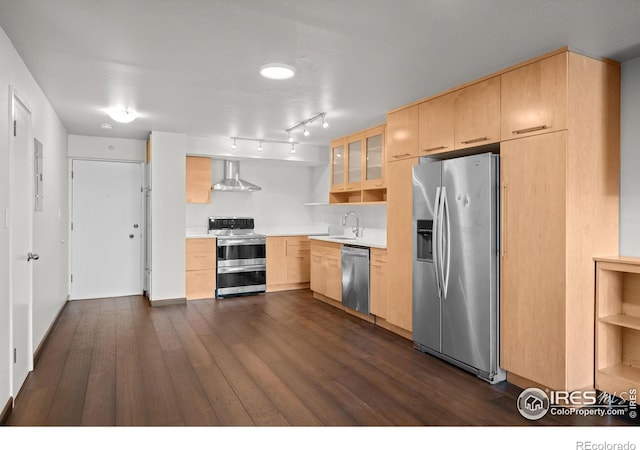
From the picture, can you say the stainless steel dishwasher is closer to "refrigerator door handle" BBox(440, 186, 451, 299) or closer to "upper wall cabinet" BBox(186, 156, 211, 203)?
"refrigerator door handle" BBox(440, 186, 451, 299)

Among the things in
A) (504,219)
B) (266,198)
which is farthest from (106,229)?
(504,219)

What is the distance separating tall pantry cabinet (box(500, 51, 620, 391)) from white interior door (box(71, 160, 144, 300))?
5.20m

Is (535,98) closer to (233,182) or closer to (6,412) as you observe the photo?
(6,412)

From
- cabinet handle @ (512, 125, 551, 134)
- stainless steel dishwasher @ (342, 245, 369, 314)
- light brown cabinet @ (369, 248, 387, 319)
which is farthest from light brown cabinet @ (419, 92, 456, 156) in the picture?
stainless steel dishwasher @ (342, 245, 369, 314)

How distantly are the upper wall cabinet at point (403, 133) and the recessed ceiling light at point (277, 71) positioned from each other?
1.32 metres

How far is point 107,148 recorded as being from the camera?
5855 millimetres

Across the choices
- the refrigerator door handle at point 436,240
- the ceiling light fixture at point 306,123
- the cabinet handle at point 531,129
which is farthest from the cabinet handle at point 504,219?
the ceiling light fixture at point 306,123

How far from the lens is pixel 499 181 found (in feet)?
10.1

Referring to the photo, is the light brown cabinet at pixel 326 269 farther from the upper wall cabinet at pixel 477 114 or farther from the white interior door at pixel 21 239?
the white interior door at pixel 21 239

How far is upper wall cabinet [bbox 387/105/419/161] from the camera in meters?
3.91

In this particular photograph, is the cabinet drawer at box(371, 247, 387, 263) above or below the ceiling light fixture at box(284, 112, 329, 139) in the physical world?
below

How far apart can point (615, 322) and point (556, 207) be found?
33.1 inches
